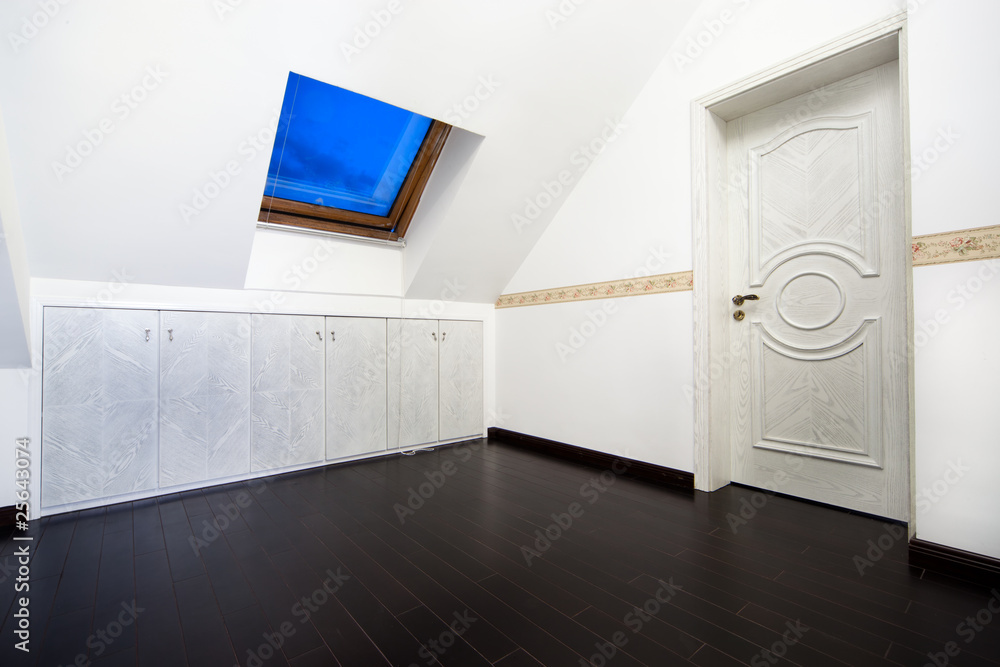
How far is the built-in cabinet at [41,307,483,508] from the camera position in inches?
97.8

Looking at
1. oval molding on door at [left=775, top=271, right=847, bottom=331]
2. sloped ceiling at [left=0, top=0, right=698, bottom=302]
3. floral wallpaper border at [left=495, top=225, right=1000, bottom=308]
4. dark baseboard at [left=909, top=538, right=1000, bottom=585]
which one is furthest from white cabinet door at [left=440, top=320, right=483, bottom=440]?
dark baseboard at [left=909, top=538, right=1000, bottom=585]

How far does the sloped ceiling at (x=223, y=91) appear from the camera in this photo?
1.88 m

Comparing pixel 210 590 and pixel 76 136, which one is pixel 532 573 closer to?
pixel 210 590

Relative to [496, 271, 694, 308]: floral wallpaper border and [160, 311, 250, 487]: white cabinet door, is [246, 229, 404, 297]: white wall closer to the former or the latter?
[160, 311, 250, 487]: white cabinet door

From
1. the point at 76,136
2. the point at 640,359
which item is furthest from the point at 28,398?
the point at 640,359

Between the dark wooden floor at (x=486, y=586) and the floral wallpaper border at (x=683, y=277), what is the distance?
1218 millimetres

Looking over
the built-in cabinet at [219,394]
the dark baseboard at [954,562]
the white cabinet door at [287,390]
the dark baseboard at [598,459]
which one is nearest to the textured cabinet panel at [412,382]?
the built-in cabinet at [219,394]

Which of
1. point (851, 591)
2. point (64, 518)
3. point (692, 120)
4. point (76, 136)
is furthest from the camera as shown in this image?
point (692, 120)

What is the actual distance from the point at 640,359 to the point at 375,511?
73.4 inches

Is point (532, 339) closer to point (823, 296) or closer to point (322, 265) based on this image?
point (322, 265)

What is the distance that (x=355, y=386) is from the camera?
135 inches

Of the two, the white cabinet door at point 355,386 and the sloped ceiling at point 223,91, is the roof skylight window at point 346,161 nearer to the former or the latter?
the sloped ceiling at point 223,91

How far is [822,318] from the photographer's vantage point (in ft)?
8.10

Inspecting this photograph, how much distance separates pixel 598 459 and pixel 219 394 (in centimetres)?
254
